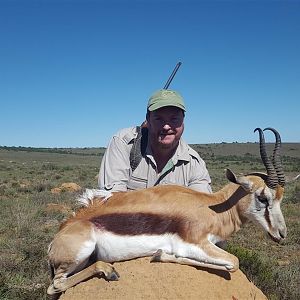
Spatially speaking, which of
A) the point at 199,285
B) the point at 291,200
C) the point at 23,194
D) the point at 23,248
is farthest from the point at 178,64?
the point at 23,194

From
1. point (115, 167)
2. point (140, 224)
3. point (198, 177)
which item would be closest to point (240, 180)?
point (140, 224)

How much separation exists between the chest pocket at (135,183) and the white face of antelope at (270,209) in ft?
7.14

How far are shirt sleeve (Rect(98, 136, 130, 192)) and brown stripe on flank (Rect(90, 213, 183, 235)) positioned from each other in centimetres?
135

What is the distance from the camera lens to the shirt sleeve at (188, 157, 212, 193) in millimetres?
6715

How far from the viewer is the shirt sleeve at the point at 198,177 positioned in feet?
22.0

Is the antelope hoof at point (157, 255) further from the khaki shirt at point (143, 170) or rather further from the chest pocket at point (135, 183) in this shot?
the chest pocket at point (135, 183)

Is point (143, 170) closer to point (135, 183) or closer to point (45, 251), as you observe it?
point (135, 183)

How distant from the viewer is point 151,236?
4680mm

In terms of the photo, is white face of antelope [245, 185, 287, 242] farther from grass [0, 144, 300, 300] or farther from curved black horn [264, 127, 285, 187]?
grass [0, 144, 300, 300]

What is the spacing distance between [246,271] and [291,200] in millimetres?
17798

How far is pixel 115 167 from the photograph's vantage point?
6.31m

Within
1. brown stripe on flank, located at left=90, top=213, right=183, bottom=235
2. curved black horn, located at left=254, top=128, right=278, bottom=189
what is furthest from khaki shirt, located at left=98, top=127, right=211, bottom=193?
curved black horn, located at left=254, top=128, right=278, bottom=189

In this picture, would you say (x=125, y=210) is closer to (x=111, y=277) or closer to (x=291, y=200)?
(x=111, y=277)

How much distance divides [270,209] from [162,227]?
131 centimetres
